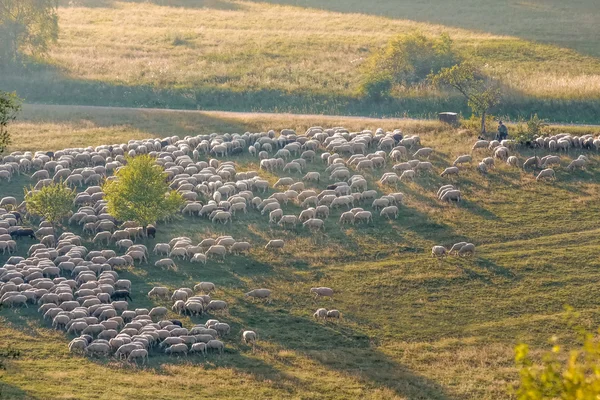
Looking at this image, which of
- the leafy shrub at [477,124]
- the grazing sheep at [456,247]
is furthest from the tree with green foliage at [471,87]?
the grazing sheep at [456,247]

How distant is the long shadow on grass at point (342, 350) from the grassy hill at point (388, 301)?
2.8 inches

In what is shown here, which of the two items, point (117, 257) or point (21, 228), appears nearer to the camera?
point (117, 257)

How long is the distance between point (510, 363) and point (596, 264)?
996 cm

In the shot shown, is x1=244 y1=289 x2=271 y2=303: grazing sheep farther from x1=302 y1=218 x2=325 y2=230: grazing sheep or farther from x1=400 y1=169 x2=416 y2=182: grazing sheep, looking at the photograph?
x1=400 y1=169 x2=416 y2=182: grazing sheep

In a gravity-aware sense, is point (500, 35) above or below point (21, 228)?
above

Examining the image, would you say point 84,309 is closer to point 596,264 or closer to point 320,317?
point 320,317

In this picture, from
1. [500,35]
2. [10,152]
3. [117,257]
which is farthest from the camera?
[500,35]

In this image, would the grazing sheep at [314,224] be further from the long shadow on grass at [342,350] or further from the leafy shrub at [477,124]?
the leafy shrub at [477,124]

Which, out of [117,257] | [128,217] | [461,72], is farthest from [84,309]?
[461,72]

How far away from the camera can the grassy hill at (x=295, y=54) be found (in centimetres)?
6738

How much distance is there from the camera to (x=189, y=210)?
47844mm

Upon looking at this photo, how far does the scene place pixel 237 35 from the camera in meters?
90.9

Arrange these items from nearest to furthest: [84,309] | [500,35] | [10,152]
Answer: [84,309] → [10,152] → [500,35]

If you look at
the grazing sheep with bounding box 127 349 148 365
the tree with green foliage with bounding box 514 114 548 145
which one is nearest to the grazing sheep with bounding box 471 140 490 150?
the tree with green foliage with bounding box 514 114 548 145
